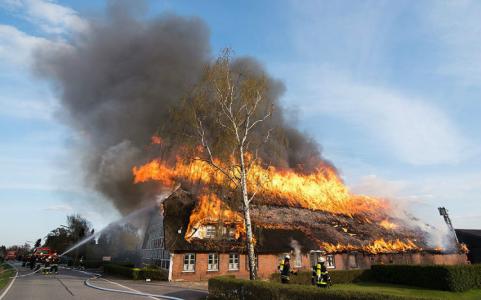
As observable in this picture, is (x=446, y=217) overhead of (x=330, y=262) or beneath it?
overhead

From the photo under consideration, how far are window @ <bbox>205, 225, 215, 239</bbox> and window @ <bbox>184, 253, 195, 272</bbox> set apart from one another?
197 centimetres

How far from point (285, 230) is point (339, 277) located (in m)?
6.74

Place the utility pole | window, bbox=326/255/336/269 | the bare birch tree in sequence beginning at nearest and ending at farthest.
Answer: the bare birch tree < window, bbox=326/255/336/269 < the utility pole

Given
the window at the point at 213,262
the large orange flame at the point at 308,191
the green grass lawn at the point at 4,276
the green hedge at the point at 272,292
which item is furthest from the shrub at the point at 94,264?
the green hedge at the point at 272,292

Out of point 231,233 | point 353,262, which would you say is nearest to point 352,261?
point 353,262

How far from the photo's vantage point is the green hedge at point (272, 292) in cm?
854

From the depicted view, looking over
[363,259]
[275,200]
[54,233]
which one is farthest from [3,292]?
[54,233]

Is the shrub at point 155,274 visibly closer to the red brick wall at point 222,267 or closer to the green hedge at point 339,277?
the red brick wall at point 222,267

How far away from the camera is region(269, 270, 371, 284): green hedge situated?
68.5 ft

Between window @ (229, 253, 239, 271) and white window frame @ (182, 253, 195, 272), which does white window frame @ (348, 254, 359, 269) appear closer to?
window @ (229, 253, 239, 271)

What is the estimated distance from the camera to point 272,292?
415 inches

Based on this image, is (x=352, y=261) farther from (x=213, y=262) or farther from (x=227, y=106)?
(x=227, y=106)

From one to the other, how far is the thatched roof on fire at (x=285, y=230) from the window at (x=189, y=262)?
27.5 inches

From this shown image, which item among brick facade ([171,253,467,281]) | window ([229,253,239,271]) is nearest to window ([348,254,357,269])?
brick facade ([171,253,467,281])
